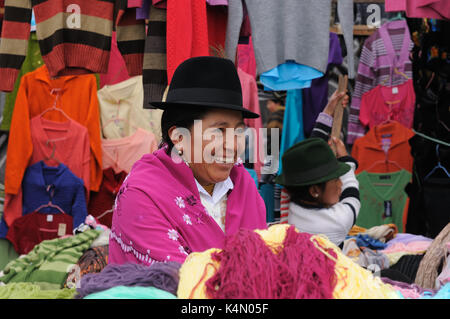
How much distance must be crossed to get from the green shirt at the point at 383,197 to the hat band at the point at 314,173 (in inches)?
70.6

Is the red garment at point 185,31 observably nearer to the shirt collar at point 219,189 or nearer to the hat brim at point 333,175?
the shirt collar at point 219,189

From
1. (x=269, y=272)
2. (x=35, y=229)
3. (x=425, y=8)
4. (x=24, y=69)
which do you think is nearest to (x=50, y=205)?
(x=35, y=229)

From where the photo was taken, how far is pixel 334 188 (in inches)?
133

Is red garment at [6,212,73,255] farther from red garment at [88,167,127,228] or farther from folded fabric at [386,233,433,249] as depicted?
folded fabric at [386,233,433,249]

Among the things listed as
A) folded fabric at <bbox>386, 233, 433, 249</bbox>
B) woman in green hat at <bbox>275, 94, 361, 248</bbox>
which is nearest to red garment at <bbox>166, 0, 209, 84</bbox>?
woman in green hat at <bbox>275, 94, 361, 248</bbox>

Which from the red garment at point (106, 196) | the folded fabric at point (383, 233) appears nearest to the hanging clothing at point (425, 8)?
the folded fabric at point (383, 233)

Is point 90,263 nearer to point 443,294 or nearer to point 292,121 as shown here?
point 443,294

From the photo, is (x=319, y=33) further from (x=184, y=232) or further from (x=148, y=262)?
(x=148, y=262)

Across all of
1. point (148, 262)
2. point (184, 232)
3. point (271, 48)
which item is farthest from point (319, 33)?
point (148, 262)

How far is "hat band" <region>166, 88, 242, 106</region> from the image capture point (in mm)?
1848

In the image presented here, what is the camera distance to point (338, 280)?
1.08 m

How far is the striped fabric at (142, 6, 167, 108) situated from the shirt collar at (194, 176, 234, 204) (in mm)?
1018
